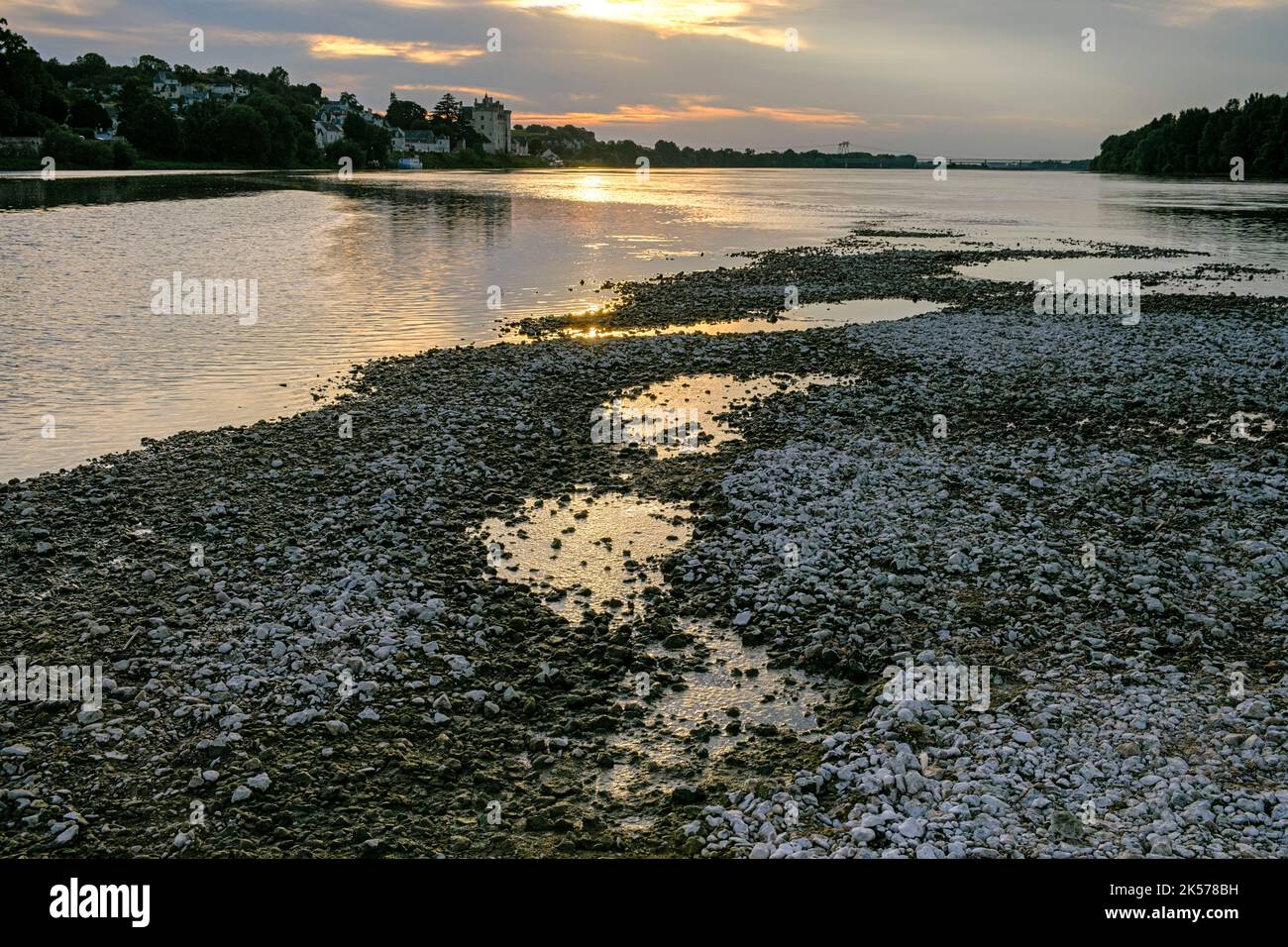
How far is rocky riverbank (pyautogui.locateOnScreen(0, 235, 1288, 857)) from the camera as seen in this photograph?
9281mm

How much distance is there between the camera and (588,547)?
1627cm

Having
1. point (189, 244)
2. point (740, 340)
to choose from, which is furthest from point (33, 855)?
point (189, 244)

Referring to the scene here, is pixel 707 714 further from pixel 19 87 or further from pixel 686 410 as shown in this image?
pixel 19 87

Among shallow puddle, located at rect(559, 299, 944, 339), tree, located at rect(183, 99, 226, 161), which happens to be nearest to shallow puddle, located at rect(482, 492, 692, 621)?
shallow puddle, located at rect(559, 299, 944, 339)

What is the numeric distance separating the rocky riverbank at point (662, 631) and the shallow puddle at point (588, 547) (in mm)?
84

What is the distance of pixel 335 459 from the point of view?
1927 centimetres

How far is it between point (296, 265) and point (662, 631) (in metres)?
44.9

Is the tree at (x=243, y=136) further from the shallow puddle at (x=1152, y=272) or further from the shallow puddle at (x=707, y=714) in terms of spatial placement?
the shallow puddle at (x=707, y=714)

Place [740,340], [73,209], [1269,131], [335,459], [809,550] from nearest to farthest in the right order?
[809,550] → [335,459] → [740,340] → [73,209] → [1269,131]

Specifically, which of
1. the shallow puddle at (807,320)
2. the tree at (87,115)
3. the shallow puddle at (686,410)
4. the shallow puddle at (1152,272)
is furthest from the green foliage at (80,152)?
the shallow puddle at (686,410)

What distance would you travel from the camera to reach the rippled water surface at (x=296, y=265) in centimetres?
2569
